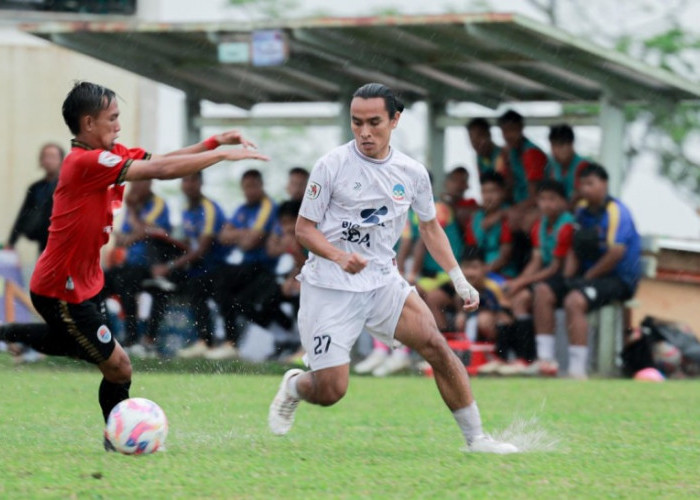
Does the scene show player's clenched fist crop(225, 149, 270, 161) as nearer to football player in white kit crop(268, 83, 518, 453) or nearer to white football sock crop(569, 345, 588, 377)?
football player in white kit crop(268, 83, 518, 453)

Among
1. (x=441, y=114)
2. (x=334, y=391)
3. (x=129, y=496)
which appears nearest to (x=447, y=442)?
(x=334, y=391)

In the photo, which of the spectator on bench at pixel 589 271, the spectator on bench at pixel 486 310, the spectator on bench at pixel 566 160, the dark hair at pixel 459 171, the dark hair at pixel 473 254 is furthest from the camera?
the dark hair at pixel 459 171

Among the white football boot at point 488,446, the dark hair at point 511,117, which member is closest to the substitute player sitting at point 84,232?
the white football boot at point 488,446

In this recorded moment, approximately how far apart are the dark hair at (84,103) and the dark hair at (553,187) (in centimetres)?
800

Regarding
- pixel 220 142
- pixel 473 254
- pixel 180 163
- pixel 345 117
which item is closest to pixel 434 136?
pixel 345 117

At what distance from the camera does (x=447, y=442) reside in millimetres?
8852

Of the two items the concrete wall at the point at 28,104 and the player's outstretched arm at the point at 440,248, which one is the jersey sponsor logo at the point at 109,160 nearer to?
the player's outstretched arm at the point at 440,248

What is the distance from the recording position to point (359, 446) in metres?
8.62

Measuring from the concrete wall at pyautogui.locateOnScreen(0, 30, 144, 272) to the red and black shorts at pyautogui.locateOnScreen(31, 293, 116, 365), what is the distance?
1184 centimetres

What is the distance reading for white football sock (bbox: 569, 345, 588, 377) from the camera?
15.2 meters

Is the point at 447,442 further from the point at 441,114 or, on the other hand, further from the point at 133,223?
the point at 441,114

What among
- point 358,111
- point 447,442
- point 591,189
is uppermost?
point 358,111

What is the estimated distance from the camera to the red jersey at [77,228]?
Result: 7.80m

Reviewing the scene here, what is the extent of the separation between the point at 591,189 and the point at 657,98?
6.43ft
